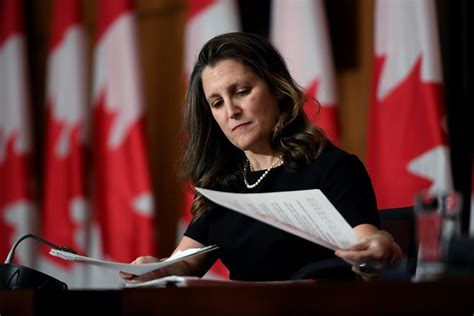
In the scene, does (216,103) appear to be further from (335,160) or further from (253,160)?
(335,160)

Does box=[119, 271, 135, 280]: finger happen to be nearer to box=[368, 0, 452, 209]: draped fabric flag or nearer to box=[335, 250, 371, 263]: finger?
box=[335, 250, 371, 263]: finger

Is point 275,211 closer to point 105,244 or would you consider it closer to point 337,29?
point 337,29

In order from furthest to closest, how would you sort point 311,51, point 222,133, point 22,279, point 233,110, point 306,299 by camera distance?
point 311,51
point 222,133
point 233,110
point 22,279
point 306,299

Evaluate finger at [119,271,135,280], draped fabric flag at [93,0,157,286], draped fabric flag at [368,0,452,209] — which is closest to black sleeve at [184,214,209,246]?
finger at [119,271,135,280]

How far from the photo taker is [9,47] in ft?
14.3

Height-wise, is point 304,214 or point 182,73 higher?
point 182,73

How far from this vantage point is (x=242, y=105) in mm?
2000

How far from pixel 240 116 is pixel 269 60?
19 cm

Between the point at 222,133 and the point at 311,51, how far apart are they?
1.28 meters

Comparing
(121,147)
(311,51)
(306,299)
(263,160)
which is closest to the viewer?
(306,299)

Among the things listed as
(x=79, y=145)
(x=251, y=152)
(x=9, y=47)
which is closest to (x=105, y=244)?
(x=79, y=145)

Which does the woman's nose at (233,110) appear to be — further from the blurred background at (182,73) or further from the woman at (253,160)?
the blurred background at (182,73)

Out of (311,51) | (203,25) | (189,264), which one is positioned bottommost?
(189,264)

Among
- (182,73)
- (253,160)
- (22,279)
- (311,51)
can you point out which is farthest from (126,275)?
(182,73)
